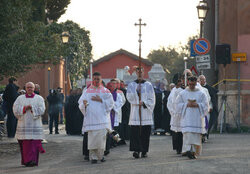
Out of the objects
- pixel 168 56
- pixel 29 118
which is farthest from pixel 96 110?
pixel 168 56

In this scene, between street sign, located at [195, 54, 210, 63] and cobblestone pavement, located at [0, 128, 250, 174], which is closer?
cobblestone pavement, located at [0, 128, 250, 174]

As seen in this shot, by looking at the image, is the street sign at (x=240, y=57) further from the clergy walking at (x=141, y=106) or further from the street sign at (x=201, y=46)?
the clergy walking at (x=141, y=106)

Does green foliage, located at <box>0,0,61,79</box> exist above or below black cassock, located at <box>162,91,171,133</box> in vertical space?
above

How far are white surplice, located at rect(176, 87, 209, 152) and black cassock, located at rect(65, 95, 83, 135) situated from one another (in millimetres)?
10026

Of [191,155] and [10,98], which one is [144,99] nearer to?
[191,155]

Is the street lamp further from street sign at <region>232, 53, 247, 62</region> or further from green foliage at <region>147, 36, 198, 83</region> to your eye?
green foliage at <region>147, 36, 198, 83</region>

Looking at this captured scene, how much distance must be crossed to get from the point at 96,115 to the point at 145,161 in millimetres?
1408

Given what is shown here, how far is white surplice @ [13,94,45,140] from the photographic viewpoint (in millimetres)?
12805

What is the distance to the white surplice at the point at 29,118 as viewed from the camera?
42.0 ft

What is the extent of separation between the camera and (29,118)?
1295 cm

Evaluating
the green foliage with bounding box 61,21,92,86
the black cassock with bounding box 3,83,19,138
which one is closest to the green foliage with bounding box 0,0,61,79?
the black cassock with bounding box 3,83,19,138

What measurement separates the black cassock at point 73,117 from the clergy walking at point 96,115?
980cm

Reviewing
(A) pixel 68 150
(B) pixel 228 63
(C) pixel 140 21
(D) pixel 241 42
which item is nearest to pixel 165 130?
(B) pixel 228 63

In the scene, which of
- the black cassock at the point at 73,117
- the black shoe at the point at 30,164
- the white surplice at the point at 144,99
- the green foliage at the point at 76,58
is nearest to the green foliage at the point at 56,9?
the green foliage at the point at 76,58
